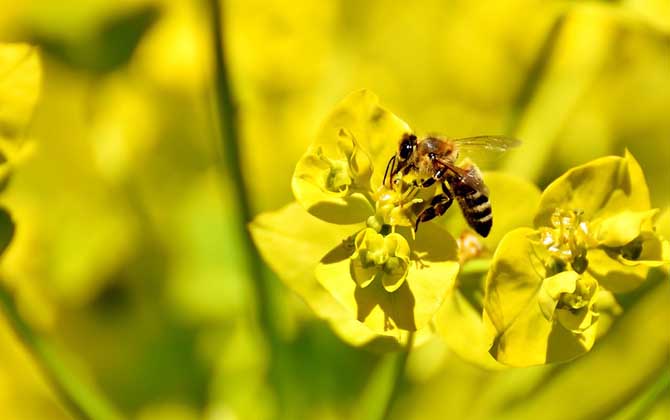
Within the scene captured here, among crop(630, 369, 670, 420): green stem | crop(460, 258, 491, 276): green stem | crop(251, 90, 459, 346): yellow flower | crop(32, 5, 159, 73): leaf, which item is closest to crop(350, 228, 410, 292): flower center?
crop(251, 90, 459, 346): yellow flower

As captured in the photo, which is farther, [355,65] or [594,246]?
[355,65]

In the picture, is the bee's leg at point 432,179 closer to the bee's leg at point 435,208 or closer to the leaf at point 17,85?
the bee's leg at point 435,208

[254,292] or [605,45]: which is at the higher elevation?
[605,45]

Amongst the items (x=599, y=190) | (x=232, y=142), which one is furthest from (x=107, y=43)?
(x=599, y=190)

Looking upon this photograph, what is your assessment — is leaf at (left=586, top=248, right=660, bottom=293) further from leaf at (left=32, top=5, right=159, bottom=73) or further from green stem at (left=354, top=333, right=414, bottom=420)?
leaf at (left=32, top=5, right=159, bottom=73)

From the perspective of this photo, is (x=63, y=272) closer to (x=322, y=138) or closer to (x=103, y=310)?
(x=103, y=310)

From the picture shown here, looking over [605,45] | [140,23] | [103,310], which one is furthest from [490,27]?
[103,310]
